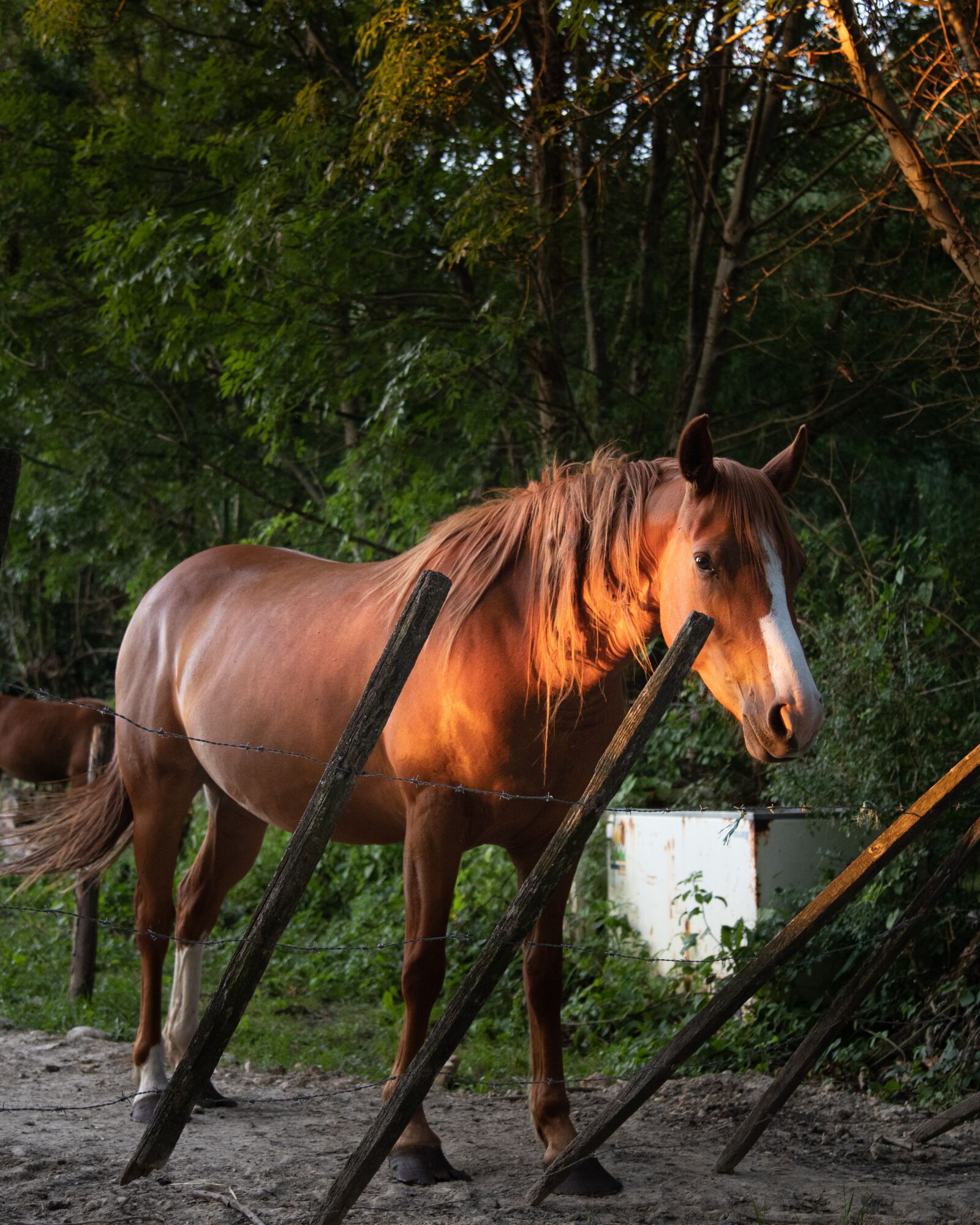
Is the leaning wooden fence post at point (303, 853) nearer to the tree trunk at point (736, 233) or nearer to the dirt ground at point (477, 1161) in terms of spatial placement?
the dirt ground at point (477, 1161)

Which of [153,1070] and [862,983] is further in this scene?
[153,1070]

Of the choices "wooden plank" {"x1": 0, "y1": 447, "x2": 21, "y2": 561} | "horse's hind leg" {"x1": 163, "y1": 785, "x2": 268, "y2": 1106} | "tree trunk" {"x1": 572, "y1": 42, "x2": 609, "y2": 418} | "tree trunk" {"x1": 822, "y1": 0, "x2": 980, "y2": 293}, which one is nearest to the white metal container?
"horse's hind leg" {"x1": 163, "y1": 785, "x2": 268, "y2": 1106}

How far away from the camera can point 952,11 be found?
12.6 ft

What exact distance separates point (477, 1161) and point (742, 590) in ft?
6.18

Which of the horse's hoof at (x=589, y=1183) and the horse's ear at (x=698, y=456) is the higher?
the horse's ear at (x=698, y=456)

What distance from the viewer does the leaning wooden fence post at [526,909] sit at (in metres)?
2.12

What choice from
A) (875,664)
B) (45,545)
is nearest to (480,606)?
(875,664)

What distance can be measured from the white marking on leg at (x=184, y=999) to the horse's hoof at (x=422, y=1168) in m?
1.33

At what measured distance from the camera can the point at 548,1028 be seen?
313 centimetres

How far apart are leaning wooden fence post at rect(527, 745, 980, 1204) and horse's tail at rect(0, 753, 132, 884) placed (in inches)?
Result: 97.9

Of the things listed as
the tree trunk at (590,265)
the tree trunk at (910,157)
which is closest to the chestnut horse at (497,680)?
the tree trunk at (910,157)

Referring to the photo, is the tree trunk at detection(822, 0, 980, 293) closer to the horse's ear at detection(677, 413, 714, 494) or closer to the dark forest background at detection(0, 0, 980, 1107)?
the dark forest background at detection(0, 0, 980, 1107)

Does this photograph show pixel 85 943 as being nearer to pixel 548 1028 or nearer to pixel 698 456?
pixel 548 1028

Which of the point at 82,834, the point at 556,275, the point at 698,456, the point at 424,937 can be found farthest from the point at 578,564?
the point at 556,275
